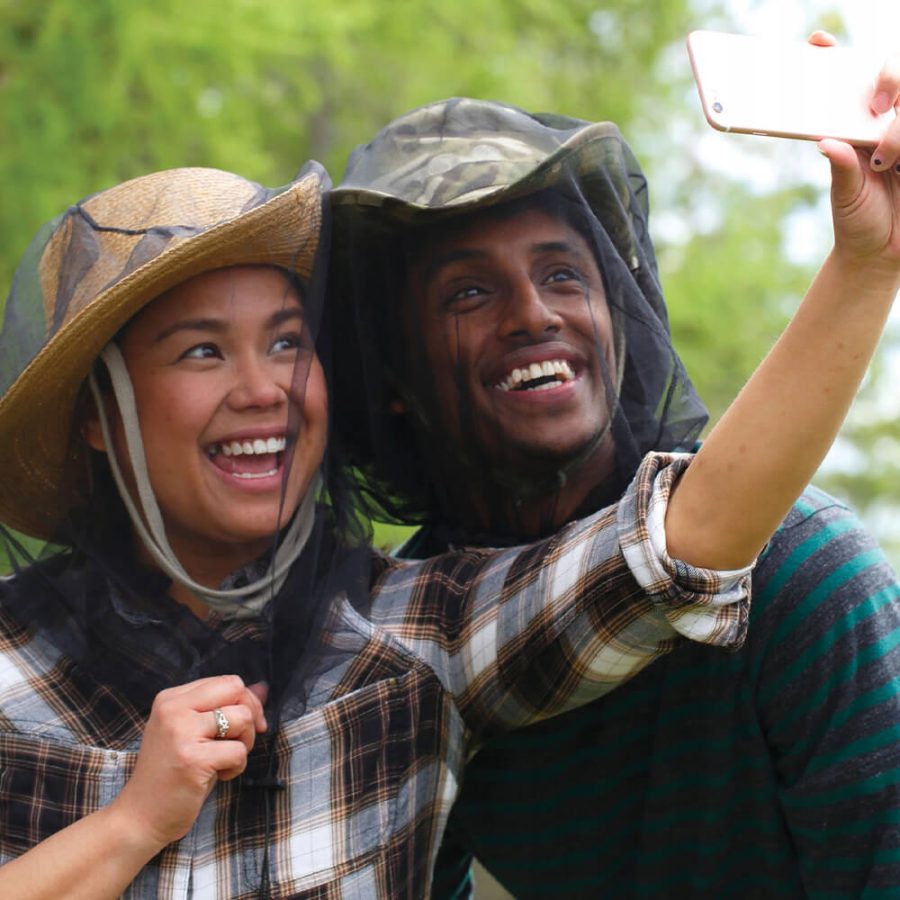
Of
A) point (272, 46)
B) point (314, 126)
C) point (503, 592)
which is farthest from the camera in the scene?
point (314, 126)

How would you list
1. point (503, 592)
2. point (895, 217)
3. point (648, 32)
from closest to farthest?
point (895, 217), point (503, 592), point (648, 32)

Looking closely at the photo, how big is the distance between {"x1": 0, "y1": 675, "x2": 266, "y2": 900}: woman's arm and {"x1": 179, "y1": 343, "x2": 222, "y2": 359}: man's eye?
66cm

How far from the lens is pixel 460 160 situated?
280cm

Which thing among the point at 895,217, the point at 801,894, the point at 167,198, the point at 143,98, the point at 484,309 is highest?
the point at 895,217

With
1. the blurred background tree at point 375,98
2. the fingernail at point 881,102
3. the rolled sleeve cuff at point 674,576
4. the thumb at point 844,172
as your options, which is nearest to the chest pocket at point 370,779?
the rolled sleeve cuff at point 674,576

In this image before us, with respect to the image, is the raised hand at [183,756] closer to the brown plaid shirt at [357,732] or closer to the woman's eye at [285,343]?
the brown plaid shirt at [357,732]

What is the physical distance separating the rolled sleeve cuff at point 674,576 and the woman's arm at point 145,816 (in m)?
0.75

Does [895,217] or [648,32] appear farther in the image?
[648,32]

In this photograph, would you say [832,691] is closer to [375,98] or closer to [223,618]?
[223,618]

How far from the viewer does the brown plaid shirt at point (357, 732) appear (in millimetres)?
2467


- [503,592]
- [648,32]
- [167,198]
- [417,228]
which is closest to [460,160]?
[417,228]

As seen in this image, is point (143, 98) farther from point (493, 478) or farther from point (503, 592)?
point (503, 592)

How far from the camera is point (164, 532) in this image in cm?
271

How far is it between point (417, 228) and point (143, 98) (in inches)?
134
